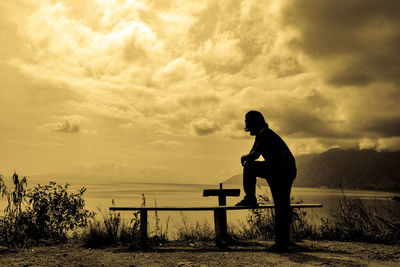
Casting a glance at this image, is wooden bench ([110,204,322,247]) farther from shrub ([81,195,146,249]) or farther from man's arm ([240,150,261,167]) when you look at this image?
man's arm ([240,150,261,167])

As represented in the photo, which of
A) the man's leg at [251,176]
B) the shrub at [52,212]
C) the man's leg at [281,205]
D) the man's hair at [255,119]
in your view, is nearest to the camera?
the man's leg at [251,176]

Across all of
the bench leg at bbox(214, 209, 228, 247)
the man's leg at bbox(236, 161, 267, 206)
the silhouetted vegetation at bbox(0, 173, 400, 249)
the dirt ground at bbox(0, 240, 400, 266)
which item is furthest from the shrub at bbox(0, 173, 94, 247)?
the man's leg at bbox(236, 161, 267, 206)

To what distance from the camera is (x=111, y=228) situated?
662cm

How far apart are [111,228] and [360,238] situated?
5.84m

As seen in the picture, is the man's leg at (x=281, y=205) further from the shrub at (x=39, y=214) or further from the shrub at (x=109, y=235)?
the shrub at (x=39, y=214)

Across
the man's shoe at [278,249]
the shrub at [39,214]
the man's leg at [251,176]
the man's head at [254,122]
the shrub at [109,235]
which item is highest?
the man's head at [254,122]

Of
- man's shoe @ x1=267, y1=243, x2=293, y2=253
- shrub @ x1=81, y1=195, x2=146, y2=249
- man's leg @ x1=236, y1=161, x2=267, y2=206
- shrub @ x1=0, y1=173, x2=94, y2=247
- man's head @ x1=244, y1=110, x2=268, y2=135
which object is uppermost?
man's head @ x1=244, y1=110, x2=268, y2=135

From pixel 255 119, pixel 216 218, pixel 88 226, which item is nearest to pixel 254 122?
pixel 255 119

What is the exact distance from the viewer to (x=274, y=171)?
18.2 ft

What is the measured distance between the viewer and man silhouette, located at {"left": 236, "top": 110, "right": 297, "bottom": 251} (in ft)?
18.0

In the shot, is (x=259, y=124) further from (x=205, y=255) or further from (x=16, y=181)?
(x=16, y=181)

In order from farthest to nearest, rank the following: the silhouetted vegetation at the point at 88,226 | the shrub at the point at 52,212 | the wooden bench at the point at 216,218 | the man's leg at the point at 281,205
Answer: the shrub at the point at 52,212 < the silhouetted vegetation at the point at 88,226 < the wooden bench at the point at 216,218 < the man's leg at the point at 281,205

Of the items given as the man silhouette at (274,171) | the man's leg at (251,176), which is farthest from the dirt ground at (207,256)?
the man's leg at (251,176)

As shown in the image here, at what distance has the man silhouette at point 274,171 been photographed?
548cm
